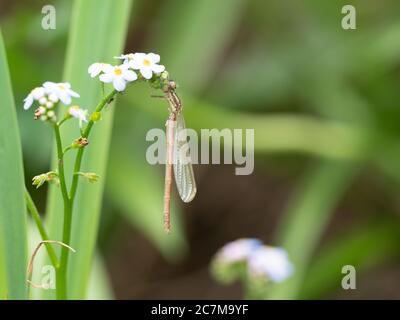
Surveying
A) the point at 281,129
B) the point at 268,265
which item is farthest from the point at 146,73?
the point at 281,129

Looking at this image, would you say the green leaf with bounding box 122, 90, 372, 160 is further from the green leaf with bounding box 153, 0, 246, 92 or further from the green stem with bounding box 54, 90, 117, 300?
the green stem with bounding box 54, 90, 117, 300

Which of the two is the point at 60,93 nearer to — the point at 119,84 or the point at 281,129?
the point at 119,84

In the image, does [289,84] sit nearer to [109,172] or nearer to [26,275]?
[109,172]

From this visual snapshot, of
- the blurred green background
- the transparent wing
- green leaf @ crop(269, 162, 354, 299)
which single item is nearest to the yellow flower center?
the transparent wing

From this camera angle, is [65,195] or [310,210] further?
[310,210]

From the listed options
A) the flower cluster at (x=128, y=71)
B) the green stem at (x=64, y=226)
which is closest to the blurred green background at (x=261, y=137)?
the green stem at (x=64, y=226)
